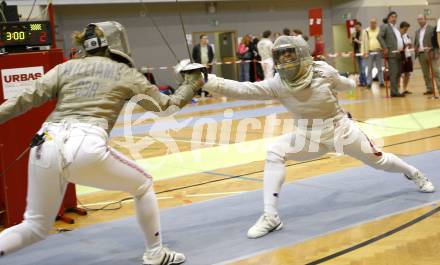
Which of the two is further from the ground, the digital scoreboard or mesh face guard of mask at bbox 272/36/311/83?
the digital scoreboard

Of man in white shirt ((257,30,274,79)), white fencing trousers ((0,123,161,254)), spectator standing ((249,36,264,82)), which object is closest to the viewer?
white fencing trousers ((0,123,161,254))

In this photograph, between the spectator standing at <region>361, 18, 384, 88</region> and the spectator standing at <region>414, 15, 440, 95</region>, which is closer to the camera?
the spectator standing at <region>414, 15, 440, 95</region>

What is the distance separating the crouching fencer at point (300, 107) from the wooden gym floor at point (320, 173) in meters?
0.50

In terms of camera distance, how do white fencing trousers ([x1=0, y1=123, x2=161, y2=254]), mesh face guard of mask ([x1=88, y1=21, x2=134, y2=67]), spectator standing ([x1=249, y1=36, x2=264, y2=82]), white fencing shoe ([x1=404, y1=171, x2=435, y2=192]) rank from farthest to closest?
1. spectator standing ([x1=249, y1=36, x2=264, y2=82])
2. white fencing shoe ([x1=404, y1=171, x2=435, y2=192])
3. mesh face guard of mask ([x1=88, y1=21, x2=134, y2=67])
4. white fencing trousers ([x1=0, y1=123, x2=161, y2=254])

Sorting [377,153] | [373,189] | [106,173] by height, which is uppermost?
[106,173]

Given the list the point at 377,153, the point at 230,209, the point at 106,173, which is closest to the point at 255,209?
the point at 230,209

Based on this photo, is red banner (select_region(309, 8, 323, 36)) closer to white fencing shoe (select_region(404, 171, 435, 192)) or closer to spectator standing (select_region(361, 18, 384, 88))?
spectator standing (select_region(361, 18, 384, 88))

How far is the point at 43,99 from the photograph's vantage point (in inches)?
114

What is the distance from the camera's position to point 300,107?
388cm

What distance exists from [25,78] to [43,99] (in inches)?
55.6

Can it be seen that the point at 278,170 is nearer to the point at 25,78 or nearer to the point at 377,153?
the point at 377,153

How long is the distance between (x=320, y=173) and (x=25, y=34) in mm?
2840

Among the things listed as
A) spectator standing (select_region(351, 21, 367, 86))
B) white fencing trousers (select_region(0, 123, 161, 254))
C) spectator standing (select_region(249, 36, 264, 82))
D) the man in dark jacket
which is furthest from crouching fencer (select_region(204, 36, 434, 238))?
spectator standing (select_region(249, 36, 264, 82))

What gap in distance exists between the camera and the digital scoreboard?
4.12 meters
